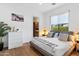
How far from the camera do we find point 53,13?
10.6 feet

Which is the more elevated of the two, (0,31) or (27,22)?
(27,22)

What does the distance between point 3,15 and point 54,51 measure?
2.13 m

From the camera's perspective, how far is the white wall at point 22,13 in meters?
3.21

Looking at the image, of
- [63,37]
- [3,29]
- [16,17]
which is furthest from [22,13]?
[63,37]

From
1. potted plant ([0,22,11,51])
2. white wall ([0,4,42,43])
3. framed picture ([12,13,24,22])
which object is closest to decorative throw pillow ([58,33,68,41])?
white wall ([0,4,42,43])

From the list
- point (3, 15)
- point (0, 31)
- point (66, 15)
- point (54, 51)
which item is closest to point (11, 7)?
point (3, 15)

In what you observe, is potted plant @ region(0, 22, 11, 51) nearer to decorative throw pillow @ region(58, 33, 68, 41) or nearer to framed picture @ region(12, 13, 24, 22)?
framed picture @ region(12, 13, 24, 22)

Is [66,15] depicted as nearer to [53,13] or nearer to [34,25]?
[53,13]

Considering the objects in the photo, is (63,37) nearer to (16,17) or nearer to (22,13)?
(22,13)

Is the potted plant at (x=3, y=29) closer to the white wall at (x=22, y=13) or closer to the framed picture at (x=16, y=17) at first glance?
the white wall at (x=22, y=13)

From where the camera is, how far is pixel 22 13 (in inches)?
139

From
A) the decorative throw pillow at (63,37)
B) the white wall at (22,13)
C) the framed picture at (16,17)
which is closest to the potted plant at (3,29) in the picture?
the white wall at (22,13)

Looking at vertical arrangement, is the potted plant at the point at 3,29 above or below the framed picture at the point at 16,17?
below

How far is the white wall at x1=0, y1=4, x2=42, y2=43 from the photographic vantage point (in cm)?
321
